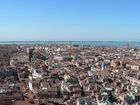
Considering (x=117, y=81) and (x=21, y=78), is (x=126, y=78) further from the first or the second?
(x=21, y=78)

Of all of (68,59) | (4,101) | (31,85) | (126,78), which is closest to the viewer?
(4,101)

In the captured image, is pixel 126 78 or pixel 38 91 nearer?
pixel 38 91

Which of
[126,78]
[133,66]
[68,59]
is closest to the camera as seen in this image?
[126,78]

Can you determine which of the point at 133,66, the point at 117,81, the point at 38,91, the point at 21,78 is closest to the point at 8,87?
the point at 38,91

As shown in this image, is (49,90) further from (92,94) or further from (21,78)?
(21,78)

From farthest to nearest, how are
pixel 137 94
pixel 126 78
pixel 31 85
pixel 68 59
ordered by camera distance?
pixel 68 59, pixel 126 78, pixel 31 85, pixel 137 94

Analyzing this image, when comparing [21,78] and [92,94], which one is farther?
[21,78]

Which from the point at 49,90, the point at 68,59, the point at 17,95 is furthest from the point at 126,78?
the point at 68,59

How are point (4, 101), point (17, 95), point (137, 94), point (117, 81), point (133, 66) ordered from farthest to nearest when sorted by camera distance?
point (133, 66) → point (117, 81) → point (137, 94) → point (17, 95) → point (4, 101)
